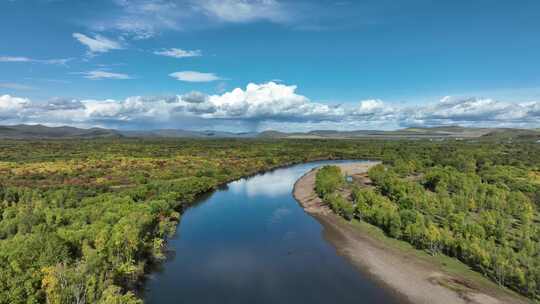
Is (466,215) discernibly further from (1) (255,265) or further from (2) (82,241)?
(2) (82,241)

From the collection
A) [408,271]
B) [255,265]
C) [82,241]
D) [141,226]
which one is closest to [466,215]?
[408,271]

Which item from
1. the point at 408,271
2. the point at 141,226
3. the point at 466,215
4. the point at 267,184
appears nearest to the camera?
the point at 141,226

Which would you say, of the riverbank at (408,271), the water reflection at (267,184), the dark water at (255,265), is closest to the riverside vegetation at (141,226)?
the riverbank at (408,271)

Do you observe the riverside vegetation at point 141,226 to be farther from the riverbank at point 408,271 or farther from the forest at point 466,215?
the riverbank at point 408,271

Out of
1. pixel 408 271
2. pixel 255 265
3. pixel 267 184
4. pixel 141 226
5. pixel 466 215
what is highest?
pixel 141 226

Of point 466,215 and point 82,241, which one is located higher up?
point 82,241

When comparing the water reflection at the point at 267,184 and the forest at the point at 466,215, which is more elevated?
the forest at the point at 466,215
